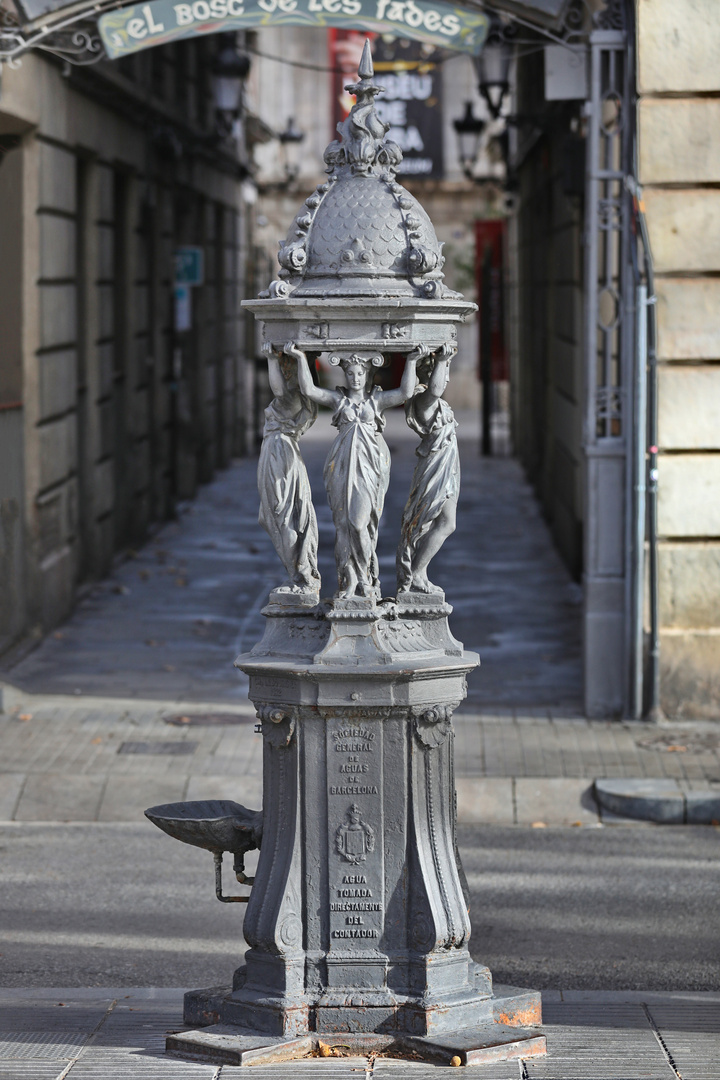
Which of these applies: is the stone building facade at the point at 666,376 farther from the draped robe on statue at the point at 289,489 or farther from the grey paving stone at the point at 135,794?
the draped robe on statue at the point at 289,489

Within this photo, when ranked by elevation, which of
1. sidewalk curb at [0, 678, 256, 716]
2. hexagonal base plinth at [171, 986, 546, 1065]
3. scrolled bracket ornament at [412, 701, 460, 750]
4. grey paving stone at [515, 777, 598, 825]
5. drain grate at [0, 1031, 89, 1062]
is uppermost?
scrolled bracket ornament at [412, 701, 460, 750]

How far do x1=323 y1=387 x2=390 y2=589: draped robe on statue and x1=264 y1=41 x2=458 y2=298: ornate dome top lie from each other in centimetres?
39

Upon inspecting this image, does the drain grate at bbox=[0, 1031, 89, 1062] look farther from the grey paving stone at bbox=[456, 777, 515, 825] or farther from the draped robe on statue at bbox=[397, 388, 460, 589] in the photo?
the grey paving stone at bbox=[456, 777, 515, 825]

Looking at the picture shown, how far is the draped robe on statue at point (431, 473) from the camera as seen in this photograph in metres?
6.03

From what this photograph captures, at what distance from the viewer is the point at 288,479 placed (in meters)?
5.98

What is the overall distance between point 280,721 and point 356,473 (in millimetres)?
878

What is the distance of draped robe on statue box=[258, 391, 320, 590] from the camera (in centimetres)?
598

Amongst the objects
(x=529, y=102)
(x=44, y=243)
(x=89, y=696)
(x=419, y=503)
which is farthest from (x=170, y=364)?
(x=419, y=503)

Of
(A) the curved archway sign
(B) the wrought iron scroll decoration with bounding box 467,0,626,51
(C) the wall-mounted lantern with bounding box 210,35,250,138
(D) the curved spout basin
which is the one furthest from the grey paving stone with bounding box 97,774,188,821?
(C) the wall-mounted lantern with bounding box 210,35,250,138

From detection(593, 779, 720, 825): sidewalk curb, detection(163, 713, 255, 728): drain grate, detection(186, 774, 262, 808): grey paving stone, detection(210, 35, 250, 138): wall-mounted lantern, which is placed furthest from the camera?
detection(210, 35, 250, 138): wall-mounted lantern

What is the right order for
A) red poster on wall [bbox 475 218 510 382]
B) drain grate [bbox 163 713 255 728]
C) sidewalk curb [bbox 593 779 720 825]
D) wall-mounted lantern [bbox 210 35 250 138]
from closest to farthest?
sidewalk curb [bbox 593 779 720 825], drain grate [bbox 163 713 255 728], wall-mounted lantern [bbox 210 35 250 138], red poster on wall [bbox 475 218 510 382]

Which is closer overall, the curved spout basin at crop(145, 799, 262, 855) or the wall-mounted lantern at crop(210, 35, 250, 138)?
the curved spout basin at crop(145, 799, 262, 855)

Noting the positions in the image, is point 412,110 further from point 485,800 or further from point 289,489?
point 289,489

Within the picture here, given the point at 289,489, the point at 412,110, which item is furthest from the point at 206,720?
the point at 412,110
